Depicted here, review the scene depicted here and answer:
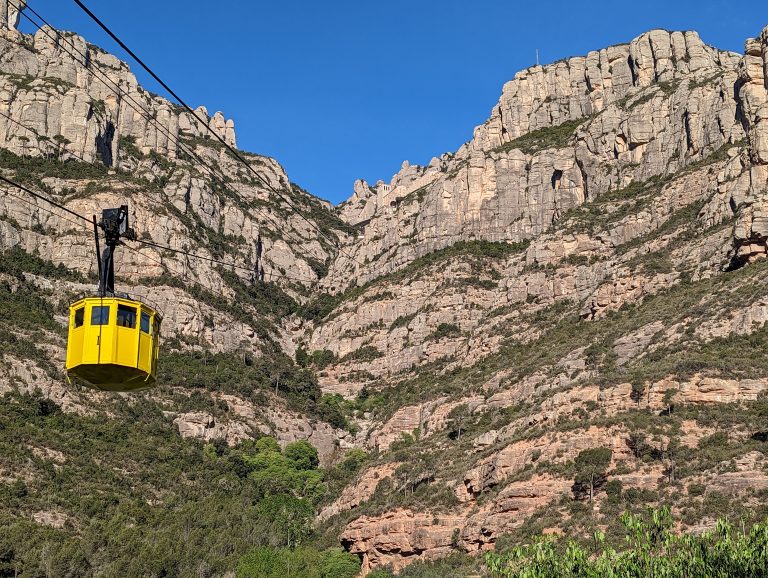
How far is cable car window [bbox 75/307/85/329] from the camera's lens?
32.6 m

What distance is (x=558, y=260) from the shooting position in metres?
134

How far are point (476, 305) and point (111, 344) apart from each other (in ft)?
375

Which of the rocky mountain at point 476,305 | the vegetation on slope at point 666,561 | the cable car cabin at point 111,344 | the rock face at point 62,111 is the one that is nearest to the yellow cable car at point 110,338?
the cable car cabin at point 111,344

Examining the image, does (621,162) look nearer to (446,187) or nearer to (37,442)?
(446,187)

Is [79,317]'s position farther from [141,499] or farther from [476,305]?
[476,305]

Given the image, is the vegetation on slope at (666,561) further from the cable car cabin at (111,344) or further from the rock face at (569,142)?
the rock face at (569,142)

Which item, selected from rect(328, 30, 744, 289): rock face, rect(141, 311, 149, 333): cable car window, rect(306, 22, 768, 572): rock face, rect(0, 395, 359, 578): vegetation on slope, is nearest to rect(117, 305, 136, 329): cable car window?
rect(141, 311, 149, 333): cable car window

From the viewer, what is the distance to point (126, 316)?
32719 millimetres

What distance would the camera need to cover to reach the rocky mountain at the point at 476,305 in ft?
260

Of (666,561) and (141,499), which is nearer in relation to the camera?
(666,561)

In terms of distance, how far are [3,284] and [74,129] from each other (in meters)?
46.3

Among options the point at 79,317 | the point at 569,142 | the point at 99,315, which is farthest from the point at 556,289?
the point at 99,315

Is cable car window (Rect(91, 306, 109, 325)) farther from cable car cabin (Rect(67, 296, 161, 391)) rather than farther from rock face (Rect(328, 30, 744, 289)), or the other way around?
rock face (Rect(328, 30, 744, 289))

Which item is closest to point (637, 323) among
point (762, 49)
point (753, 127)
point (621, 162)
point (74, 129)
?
point (753, 127)
